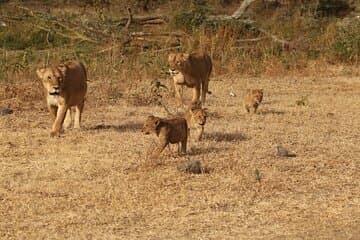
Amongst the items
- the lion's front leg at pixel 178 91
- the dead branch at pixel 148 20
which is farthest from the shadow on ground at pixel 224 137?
the dead branch at pixel 148 20

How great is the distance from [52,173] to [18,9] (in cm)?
1587

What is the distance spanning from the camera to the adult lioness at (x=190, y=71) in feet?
44.8

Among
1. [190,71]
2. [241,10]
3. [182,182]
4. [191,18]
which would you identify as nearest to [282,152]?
[182,182]

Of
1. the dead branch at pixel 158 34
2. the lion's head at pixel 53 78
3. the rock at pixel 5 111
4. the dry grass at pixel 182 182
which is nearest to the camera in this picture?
the dry grass at pixel 182 182

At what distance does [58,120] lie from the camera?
10.7 meters

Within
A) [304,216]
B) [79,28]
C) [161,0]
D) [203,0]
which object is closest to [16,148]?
[304,216]

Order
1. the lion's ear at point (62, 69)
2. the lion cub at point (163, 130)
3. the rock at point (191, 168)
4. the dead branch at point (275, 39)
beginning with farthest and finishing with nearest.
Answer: the dead branch at point (275, 39) → the lion's ear at point (62, 69) → the lion cub at point (163, 130) → the rock at point (191, 168)

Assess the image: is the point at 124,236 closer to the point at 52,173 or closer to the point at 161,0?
the point at 52,173

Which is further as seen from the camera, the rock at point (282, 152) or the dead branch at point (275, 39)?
the dead branch at point (275, 39)

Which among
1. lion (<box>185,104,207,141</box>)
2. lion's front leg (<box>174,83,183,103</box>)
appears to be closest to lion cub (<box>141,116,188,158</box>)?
lion (<box>185,104,207,141</box>)

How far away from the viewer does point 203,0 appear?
23.9 meters

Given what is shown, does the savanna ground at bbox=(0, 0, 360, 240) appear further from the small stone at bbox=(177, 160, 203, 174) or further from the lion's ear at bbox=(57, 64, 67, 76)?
the lion's ear at bbox=(57, 64, 67, 76)

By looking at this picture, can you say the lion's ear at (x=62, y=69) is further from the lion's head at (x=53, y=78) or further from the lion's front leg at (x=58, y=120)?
the lion's front leg at (x=58, y=120)

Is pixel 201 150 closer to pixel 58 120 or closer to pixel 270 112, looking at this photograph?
pixel 58 120
